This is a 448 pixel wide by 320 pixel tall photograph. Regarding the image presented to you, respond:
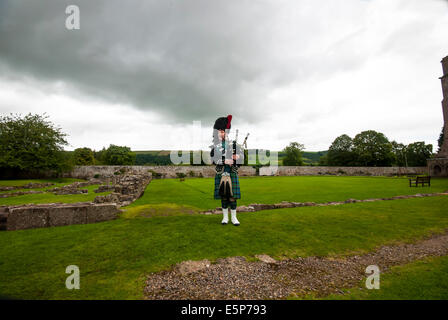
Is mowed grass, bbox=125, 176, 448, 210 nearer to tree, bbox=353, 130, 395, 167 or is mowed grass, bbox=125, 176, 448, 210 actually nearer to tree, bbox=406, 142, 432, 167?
tree, bbox=353, 130, 395, 167

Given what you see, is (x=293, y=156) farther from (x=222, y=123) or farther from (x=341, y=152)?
(x=222, y=123)

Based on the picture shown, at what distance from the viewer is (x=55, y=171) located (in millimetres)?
35250

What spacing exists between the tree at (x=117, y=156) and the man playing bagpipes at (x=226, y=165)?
74.1 metres

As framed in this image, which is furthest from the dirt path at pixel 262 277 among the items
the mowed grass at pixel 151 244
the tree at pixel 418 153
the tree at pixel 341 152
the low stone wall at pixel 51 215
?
Answer: the tree at pixel 418 153

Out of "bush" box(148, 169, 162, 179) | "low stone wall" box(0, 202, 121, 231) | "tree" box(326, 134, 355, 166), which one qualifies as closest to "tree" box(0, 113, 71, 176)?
"bush" box(148, 169, 162, 179)

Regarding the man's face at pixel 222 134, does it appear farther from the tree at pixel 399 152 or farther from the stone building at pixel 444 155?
the tree at pixel 399 152

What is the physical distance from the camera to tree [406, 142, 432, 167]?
64500mm

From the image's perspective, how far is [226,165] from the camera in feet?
18.7

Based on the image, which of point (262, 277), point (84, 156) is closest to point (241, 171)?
point (262, 277)

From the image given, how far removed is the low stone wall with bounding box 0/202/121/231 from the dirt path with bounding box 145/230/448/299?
410 cm

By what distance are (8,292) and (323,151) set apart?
157071mm
